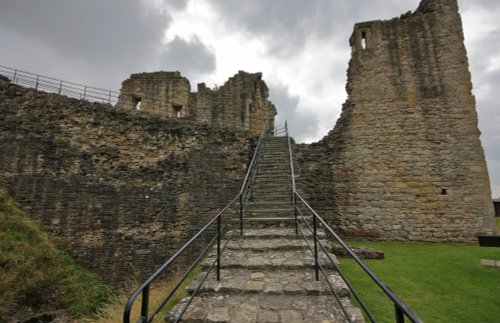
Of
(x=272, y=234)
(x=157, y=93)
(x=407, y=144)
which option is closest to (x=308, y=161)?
(x=407, y=144)

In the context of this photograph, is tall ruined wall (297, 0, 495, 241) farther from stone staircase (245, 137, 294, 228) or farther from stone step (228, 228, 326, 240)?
stone step (228, 228, 326, 240)

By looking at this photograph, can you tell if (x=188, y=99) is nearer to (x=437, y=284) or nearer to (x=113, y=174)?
(x=113, y=174)

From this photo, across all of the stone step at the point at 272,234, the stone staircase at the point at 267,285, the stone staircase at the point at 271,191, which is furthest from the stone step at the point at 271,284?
the stone staircase at the point at 271,191

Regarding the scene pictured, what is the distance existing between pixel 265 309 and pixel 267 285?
1.72 feet

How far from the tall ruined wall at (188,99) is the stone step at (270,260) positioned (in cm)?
1264

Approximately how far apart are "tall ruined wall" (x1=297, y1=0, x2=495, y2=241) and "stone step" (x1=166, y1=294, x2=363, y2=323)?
7.41 metres

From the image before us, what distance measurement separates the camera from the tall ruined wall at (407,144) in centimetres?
967

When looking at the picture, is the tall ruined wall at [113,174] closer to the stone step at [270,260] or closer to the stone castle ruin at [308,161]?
the stone castle ruin at [308,161]

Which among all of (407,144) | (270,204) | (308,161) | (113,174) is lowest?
(270,204)

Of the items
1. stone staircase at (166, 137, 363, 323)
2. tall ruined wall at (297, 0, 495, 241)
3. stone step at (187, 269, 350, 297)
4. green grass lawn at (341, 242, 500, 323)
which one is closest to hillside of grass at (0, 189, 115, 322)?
stone staircase at (166, 137, 363, 323)

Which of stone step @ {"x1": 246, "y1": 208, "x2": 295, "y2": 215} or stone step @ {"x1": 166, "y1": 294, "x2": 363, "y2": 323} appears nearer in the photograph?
stone step @ {"x1": 166, "y1": 294, "x2": 363, "y2": 323}

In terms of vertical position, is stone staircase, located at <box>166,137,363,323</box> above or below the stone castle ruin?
below

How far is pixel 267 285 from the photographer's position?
3.54 meters

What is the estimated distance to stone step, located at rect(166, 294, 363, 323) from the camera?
111 inches
